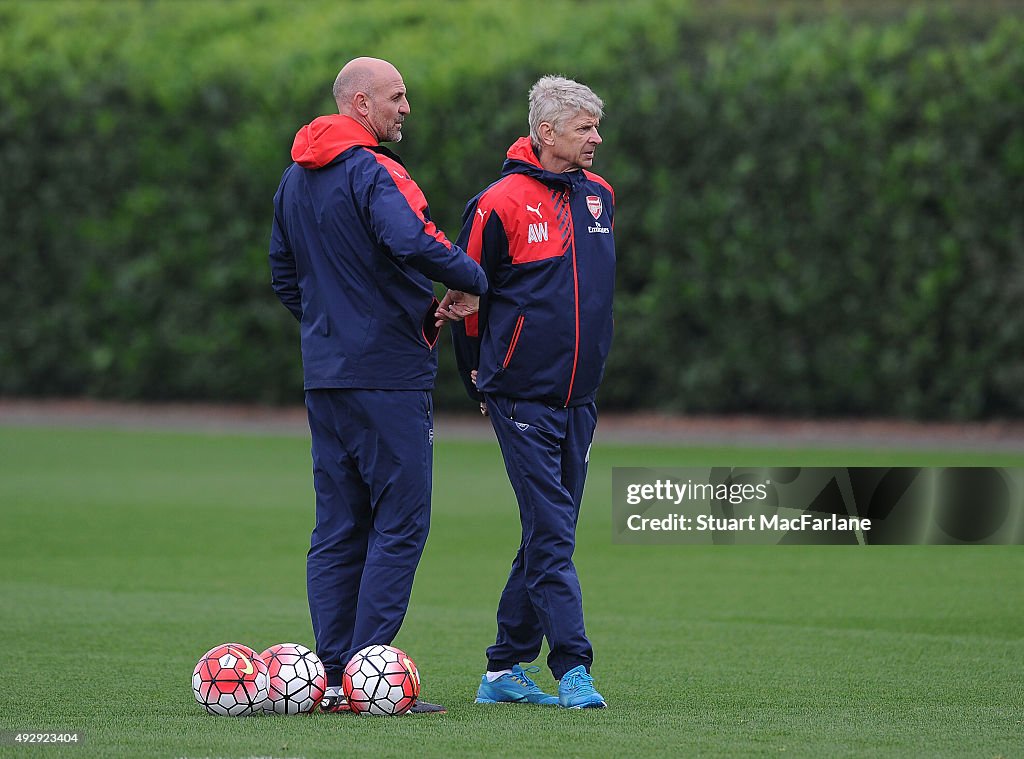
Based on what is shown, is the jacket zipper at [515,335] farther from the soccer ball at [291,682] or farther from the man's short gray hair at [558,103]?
the soccer ball at [291,682]

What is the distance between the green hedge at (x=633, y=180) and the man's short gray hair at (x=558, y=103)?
37.6 feet

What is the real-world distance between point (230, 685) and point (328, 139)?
6.50 feet

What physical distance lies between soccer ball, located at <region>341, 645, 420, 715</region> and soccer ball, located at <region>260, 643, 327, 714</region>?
0.13 metres

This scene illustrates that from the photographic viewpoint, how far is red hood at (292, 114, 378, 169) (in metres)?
6.08

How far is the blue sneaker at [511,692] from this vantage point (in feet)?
20.7

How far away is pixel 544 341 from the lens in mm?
6156

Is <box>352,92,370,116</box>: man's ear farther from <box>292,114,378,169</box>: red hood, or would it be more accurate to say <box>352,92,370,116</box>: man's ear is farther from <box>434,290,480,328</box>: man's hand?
<box>434,290,480,328</box>: man's hand

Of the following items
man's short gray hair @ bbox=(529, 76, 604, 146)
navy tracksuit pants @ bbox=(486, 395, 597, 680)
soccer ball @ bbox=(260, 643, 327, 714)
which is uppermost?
man's short gray hair @ bbox=(529, 76, 604, 146)

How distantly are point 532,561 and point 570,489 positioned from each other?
0.34 m

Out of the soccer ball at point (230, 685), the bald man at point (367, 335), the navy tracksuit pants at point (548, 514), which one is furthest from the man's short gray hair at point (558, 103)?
the soccer ball at point (230, 685)

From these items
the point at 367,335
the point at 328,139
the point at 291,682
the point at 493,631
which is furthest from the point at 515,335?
the point at 493,631

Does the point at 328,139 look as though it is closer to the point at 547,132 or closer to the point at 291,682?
the point at 547,132

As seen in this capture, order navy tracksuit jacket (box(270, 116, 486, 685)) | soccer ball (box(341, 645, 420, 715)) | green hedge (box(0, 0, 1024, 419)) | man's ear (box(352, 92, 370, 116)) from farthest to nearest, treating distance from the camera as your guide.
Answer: green hedge (box(0, 0, 1024, 419)) < man's ear (box(352, 92, 370, 116)) < navy tracksuit jacket (box(270, 116, 486, 685)) < soccer ball (box(341, 645, 420, 715))

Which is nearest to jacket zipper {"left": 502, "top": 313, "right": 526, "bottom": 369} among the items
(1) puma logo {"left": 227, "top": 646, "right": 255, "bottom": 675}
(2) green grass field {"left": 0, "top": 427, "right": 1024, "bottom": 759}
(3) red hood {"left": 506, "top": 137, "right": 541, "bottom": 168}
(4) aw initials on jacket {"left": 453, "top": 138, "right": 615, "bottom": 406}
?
(4) aw initials on jacket {"left": 453, "top": 138, "right": 615, "bottom": 406}
